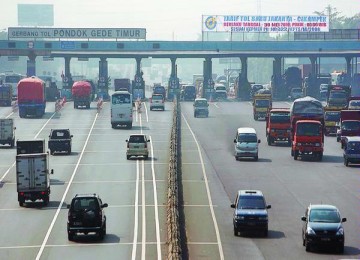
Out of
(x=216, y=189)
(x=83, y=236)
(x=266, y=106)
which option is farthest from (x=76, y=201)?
(x=266, y=106)

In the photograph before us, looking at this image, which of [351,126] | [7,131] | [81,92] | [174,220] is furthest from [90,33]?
[174,220]

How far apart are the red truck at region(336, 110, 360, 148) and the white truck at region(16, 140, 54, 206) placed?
3853 centimetres

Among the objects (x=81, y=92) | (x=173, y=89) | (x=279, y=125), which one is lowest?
(x=279, y=125)

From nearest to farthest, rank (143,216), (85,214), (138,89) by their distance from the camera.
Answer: (85,214) → (143,216) → (138,89)

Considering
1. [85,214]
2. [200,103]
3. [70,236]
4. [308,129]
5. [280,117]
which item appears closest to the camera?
A: [85,214]

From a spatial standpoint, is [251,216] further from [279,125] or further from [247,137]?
[279,125]

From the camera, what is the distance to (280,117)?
89000 mm

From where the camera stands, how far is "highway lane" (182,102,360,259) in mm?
43469

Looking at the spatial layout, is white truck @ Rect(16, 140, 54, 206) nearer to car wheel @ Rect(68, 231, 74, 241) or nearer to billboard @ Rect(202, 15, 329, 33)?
car wheel @ Rect(68, 231, 74, 241)

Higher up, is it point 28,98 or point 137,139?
point 28,98

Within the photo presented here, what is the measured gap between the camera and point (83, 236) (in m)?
46.6

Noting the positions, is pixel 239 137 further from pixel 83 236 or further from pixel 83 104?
pixel 83 104

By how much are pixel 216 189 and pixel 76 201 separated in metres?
19.3

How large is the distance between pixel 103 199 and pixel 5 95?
79455 millimetres
